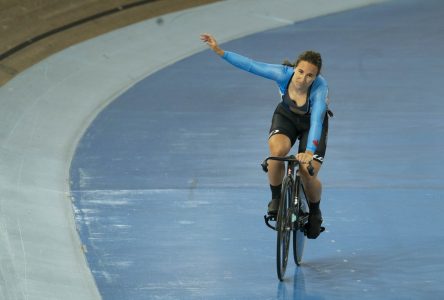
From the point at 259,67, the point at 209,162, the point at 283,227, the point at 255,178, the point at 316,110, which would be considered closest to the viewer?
the point at 283,227

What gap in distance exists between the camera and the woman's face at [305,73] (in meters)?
6.76

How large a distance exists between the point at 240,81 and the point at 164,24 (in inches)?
79.1

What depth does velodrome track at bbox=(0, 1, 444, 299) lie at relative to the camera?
693cm

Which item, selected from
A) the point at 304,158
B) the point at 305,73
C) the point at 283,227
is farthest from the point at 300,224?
the point at 305,73

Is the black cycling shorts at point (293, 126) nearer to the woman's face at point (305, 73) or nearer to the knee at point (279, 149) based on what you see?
the knee at point (279, 149)

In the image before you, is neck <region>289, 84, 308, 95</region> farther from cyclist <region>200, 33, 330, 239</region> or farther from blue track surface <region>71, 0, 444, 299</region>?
blue track surface <region>71, 0, 444, 299</region>

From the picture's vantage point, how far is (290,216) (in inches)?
267

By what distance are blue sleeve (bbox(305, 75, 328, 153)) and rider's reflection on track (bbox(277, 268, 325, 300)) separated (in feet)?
2.83

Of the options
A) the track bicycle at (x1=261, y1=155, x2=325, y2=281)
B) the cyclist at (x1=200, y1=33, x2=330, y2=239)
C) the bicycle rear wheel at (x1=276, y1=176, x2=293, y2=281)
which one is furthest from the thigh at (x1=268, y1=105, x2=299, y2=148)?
the bicycle rear wheel at (x1=276, y1=176, x2=293, y2=281)

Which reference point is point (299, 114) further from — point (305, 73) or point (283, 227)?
point (283, 227)

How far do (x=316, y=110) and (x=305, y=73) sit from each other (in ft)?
0.79

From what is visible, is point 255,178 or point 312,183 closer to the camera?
point 312,183

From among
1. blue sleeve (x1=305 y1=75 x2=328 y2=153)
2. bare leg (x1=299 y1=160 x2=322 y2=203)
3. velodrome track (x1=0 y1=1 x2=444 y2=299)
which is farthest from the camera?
velodrome track (x1=0 y1=1 x2=444 y2=299)

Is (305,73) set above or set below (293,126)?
above
